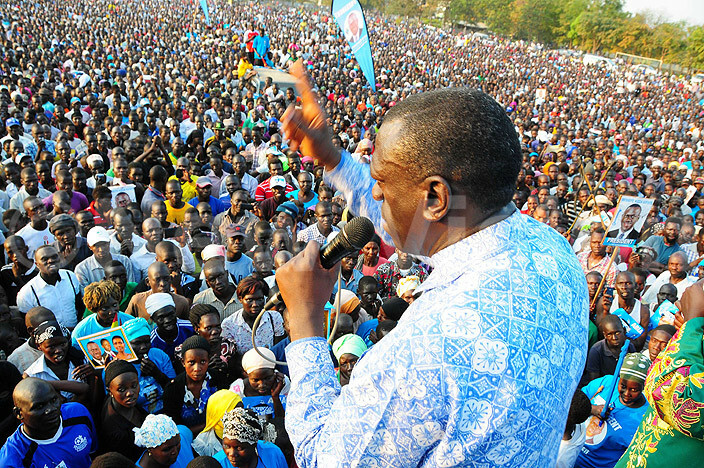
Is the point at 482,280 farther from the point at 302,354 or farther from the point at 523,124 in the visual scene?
the point at 523,124

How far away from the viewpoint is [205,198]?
6.92 m

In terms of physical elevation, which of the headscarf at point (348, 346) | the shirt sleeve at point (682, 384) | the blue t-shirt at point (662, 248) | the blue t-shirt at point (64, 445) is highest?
the shirt sleeve at point (682, 384)

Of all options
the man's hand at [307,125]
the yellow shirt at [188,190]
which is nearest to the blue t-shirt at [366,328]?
the man's hand at [307,125]

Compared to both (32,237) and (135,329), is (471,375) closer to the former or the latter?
(135,329)

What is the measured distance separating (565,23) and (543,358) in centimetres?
6188

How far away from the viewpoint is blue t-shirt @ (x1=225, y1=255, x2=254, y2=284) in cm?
537

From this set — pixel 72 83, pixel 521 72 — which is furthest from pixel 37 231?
pixel 521 72

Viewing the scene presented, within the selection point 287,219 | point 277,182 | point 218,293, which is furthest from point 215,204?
point 218,293

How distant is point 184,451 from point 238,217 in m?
3.67

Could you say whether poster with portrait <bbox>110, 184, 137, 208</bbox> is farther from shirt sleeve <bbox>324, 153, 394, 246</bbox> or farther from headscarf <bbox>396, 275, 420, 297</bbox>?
shirt sleeve <bbox>324, 153, 394, 246</bbox>

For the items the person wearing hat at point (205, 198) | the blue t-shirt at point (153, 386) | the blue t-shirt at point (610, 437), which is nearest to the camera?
the blue t-shirt at point (610, 437)

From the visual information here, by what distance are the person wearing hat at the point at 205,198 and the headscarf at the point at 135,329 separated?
346cm

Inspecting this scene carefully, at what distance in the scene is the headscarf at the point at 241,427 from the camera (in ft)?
9.30

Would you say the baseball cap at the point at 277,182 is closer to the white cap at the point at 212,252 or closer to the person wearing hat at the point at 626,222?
the white cap at the point at 212,252
